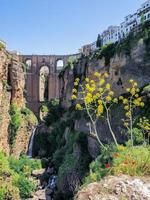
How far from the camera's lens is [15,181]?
2442 centimetres

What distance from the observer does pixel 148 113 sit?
66.3 ft

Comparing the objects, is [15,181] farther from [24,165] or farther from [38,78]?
[38,78]

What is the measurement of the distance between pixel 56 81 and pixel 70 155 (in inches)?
1597

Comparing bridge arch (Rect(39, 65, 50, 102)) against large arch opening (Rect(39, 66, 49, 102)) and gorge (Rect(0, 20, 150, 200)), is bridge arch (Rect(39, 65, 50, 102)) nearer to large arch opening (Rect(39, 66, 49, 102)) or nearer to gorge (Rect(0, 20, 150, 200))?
large arch opening (Rect(39, 66, 49, 102))

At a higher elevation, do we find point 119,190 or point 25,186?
point 119,190

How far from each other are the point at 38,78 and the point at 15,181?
43.6 metres

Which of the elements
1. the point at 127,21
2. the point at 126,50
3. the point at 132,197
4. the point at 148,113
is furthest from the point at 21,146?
the point at 127,21

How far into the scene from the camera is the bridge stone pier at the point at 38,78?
61.0 metres

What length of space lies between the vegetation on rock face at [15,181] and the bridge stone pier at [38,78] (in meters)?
28.9

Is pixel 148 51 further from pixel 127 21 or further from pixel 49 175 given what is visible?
pixel 127 21

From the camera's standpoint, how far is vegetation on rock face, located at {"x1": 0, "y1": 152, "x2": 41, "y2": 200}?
71.5ft

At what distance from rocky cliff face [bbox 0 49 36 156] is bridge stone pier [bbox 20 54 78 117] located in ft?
69.7

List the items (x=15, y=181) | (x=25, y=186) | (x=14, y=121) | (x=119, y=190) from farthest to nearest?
(x=14, y=121) < (x=15, y=181) < (x=25, y=186) < (x=119, y=190)

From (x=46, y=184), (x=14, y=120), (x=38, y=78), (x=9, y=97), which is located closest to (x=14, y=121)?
(x=14, y=120)
